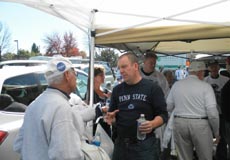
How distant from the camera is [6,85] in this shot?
4.36 metres

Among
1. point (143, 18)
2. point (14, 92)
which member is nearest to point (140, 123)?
point (143, 18)

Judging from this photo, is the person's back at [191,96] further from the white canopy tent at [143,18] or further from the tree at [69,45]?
the tree at [69,45]

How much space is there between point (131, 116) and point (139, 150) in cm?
33

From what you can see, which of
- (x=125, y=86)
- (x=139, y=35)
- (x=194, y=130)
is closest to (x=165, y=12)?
(x=139, y=35)

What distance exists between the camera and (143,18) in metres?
3.98

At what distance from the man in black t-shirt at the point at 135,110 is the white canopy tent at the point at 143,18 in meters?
0.87

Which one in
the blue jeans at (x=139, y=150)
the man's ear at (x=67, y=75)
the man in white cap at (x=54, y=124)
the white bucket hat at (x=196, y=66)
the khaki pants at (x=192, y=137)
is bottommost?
the khaki pants at (x=192, y=137)

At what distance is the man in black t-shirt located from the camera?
10.2ft

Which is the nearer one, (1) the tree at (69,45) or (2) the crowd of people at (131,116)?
(2) the crowd of people at (131,116)

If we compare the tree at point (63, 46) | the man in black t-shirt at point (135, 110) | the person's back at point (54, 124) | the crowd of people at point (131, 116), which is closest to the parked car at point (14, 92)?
the crowd of people at point (131, 116)

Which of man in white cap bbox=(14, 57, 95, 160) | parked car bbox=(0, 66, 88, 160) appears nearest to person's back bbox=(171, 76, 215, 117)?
parked car bbox=(0, 66, 88, 160)

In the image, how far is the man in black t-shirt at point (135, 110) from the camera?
3.10 metres

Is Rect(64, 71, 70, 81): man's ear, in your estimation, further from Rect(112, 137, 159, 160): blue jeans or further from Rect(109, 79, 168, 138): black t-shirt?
Rect(112, 137, 159, 160): blue jeans

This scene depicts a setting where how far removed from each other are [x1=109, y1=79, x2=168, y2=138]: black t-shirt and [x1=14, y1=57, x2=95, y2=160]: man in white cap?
91cm
